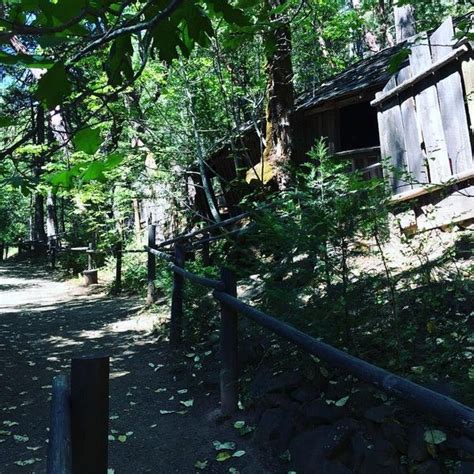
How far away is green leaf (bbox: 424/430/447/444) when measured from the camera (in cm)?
237

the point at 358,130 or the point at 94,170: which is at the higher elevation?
the point at 358,130

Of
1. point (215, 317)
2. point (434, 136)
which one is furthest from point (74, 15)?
point (434, 136)

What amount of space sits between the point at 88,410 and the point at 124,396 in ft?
11.6

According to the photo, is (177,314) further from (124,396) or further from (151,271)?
(151,271)

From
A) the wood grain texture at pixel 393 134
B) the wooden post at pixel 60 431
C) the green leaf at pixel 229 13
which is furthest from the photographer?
the wood grain texture at pixel 393 134

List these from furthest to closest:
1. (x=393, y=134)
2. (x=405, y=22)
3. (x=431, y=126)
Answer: (x=405, y=22), (x=393, y=134), (x=431, y=126)

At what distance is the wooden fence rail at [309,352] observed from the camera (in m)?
1.30

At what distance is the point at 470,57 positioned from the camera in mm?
5102

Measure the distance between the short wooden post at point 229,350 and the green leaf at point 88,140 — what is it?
224 centimetres

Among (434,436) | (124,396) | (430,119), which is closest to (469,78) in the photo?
(430,119)

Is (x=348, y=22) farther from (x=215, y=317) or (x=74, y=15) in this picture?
(x=74, y=15)

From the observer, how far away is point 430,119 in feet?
18.6

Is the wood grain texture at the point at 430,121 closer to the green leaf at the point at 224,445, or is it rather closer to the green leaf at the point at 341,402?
the green leaf at the point at 341,402

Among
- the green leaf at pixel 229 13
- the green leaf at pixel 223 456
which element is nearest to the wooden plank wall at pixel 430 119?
the green leaf at pixel 223 456
